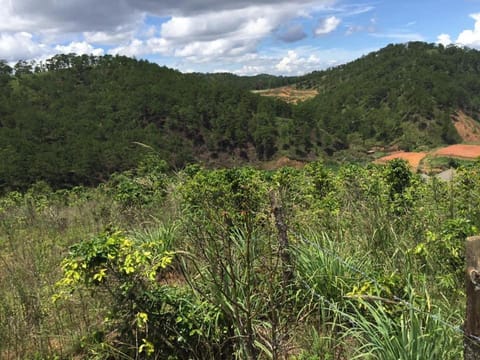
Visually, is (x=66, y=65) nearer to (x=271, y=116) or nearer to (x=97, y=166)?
(x=97, y=166)

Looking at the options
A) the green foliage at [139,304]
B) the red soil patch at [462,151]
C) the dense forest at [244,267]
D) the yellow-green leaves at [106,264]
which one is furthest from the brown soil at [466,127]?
the yellow-green leaves at [106,264]

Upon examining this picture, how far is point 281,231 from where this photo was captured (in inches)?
120

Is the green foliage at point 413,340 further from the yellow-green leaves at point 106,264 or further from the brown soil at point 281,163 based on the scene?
the brown soil at point 281,163

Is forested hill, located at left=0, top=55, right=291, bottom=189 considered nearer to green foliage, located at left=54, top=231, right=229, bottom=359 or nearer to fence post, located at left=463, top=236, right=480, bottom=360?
green foliage, located at left=54, top=231, right=229, bottom=359

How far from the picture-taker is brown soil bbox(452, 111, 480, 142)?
84488 mm

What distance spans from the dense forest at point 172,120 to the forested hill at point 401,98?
0.33m

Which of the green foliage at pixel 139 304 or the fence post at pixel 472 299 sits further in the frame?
the green foliage at pixel 139 304

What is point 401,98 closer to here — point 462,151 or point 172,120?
point 462,151

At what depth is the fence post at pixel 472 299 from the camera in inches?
66.7

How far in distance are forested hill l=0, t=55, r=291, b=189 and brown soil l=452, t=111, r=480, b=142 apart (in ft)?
118

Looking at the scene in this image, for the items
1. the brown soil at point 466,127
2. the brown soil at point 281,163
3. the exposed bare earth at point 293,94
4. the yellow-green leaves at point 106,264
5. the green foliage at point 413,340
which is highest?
the exposed bare earth at point 293,94

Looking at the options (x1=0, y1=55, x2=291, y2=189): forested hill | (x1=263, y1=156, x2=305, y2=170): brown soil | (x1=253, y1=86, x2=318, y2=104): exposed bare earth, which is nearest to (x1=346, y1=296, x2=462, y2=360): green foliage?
(x1=0, y1=55, x2=291, y2=189): forested hill

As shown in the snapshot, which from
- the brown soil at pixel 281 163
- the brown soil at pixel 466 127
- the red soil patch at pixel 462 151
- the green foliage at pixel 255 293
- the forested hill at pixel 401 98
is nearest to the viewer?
the green foliage at pixel 255 293

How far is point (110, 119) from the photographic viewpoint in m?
70.6
